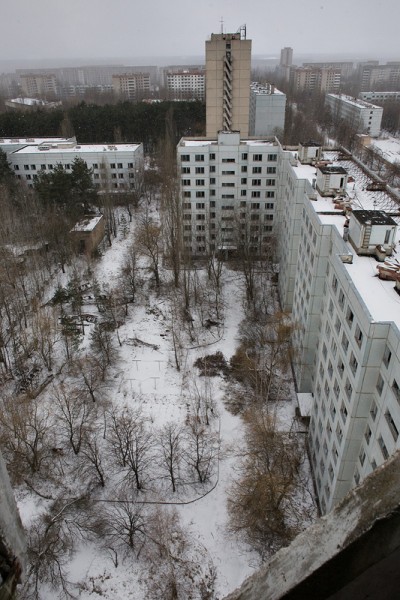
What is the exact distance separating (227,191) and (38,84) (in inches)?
5513

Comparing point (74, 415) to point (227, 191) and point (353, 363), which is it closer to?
point (353, 363)

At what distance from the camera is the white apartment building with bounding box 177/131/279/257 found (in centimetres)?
3478

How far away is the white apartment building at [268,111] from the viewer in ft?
204

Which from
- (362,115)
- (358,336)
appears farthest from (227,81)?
(362,115)

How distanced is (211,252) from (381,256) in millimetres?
19402

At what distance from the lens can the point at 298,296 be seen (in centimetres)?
2367

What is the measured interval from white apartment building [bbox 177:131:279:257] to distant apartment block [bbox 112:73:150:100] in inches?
3908

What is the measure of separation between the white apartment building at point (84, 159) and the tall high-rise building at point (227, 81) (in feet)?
33.3

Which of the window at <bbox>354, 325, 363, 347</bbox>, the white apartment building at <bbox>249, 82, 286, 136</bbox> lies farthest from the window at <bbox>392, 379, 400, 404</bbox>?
the white apartment building at <bbox>249, 82, 286, 136</bbox>

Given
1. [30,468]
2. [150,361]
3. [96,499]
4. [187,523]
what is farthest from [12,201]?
[187,523]

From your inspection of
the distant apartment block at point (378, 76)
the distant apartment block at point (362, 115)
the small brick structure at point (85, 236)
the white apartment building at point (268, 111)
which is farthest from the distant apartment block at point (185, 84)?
the small brick structure at point (85, 236)

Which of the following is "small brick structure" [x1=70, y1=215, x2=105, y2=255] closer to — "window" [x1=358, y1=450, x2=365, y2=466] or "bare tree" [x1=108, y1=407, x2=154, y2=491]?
"bare tree" [x1=108, y1=407, x2=154, y2=491]

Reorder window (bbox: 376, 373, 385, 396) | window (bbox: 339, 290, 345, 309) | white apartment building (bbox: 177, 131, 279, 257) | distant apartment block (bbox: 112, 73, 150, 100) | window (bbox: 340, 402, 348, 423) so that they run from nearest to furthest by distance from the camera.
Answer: window (bbox: 376, 373, 385, 396) → window (bbox: 340, 402, 348, 423) → window (bbox: 339, 290, 345, 309) → white apartment building (bbox: 177, 131, 279, 257) → distant apartment block (bbox: 112, 73, 150, 100)

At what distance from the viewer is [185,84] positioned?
115312 mm
